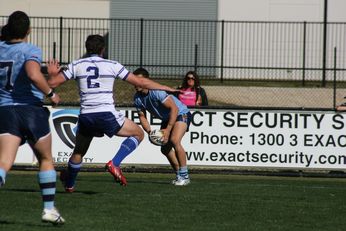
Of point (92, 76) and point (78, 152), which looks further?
point (78, 152)

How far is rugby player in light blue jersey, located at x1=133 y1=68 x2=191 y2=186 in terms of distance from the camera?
1515 centimetres

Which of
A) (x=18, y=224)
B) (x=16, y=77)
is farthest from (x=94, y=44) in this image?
(x=18, y=224)

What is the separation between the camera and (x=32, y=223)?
10.2m

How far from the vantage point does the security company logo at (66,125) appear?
63.4 ft

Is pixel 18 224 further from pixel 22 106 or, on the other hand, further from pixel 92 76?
pixel 92 76

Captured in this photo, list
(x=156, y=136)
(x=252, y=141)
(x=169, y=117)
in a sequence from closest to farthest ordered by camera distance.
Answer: (x=156, y=136) < (x=169, y=117) < (x=252, y=141)

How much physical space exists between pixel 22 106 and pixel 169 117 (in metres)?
5.66

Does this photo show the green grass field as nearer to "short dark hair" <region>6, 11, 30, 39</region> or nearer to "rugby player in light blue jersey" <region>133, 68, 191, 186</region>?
"rugby player in light blue jersey" <region>133, 68, 191, 186</region>

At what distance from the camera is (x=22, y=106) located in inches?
384

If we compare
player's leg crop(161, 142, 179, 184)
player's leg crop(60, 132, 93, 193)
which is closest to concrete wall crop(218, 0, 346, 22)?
player's leg crop(161, 142, 179, 184)

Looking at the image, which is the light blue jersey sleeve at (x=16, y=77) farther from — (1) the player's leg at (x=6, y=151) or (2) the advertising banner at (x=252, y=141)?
(2) the advertising banner at (x=252, y=141)

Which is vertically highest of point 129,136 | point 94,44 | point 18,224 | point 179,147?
point 94,44

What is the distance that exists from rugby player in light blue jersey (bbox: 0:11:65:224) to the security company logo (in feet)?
31.0

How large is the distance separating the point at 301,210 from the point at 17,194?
375cm
